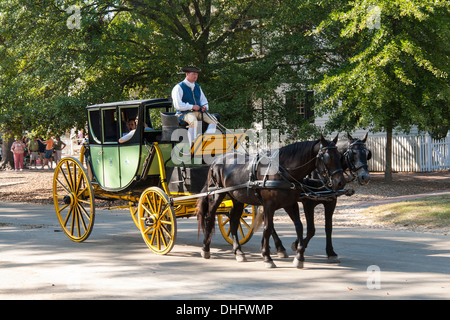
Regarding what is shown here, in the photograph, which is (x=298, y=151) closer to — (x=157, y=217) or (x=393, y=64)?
(x=157, y=217)

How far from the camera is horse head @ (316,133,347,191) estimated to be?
836 cm

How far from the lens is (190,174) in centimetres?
1027

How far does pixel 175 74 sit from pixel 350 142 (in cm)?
1191

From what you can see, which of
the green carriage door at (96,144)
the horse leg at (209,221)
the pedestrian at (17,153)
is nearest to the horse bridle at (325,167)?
the horse leg at (209,221)

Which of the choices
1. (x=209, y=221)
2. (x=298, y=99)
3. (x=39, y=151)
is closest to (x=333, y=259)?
(x=209, y=221)

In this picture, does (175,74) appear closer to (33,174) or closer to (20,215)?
(20,215)

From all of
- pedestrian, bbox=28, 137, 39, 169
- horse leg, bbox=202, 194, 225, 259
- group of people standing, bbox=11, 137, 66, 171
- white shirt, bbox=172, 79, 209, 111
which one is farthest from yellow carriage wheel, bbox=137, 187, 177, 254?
pedestrian, bbox=28, 137, 39, 169

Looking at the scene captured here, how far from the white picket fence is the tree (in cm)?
849

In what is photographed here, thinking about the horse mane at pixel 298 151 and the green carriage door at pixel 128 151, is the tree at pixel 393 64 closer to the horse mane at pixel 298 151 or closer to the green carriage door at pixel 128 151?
the green carriage door at pixel 128 151

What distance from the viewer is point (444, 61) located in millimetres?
18016

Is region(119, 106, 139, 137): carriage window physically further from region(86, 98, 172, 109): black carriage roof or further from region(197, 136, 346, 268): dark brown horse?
region(197, 136, 346, 268): dark brown horse

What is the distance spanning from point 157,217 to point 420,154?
20102mm

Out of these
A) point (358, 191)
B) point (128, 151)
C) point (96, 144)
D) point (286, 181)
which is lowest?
point (358, 191)

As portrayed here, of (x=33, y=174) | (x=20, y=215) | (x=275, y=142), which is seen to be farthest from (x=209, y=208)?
(x=33, y=174)
